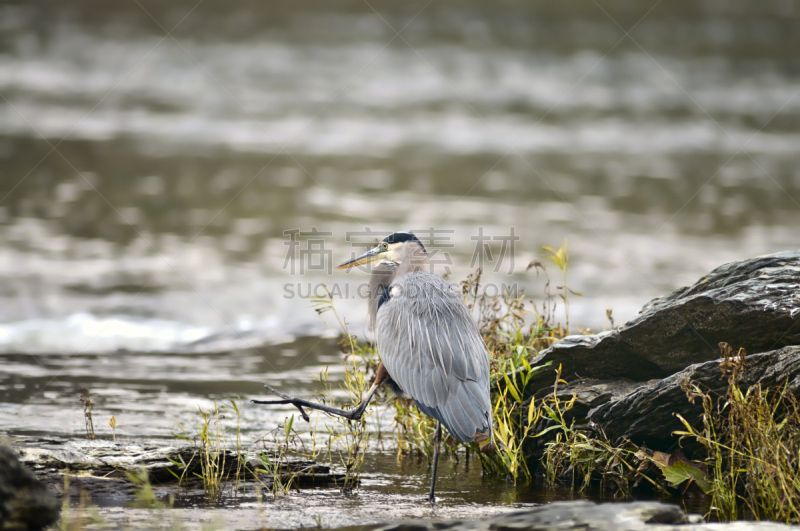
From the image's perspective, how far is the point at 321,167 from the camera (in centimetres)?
1714

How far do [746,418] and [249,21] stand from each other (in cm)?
2606

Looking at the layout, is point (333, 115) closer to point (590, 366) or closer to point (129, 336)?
point (129, 336)

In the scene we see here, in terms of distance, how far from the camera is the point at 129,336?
8.84 meters

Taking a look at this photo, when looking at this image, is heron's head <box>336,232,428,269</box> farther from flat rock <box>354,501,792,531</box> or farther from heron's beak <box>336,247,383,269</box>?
flat rock <box>354,501,792,531</box>

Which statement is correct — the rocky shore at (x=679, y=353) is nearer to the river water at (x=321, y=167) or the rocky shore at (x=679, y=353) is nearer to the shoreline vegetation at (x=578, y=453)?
the shoreline vegetation at (x=578, y=453)

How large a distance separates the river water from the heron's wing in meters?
1.74

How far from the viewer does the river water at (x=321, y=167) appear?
896 cm

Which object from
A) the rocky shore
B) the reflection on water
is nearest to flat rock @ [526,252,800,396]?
the rocky shore

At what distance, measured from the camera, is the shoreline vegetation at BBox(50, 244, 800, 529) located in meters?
3.95

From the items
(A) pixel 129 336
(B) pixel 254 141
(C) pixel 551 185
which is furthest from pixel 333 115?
(A) pixel 129 336

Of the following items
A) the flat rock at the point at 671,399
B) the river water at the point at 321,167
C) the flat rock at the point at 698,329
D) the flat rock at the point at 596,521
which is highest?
the river water at the point at 321,167

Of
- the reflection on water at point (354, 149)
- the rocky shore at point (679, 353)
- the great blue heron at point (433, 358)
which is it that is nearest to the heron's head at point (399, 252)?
the great blue heron at point (433, 358)

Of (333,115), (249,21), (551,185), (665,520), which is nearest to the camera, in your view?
(665,520)

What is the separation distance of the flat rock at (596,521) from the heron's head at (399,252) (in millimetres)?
2621
